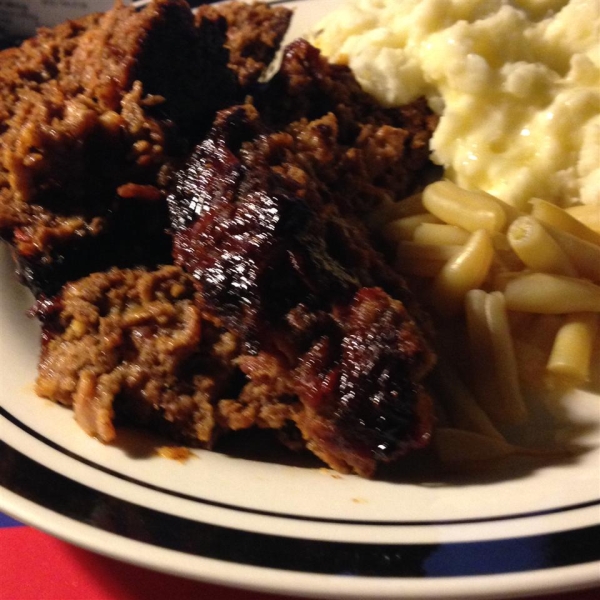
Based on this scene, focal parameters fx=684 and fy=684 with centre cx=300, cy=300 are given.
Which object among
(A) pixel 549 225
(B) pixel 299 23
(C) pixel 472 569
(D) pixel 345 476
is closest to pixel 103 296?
(D) pixel 345 476

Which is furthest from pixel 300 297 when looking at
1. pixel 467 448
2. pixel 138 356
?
pixel 467 448

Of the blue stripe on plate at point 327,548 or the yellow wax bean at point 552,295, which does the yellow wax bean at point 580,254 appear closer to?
the yellow wax bean at point 552,295

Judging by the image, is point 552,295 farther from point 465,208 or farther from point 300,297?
point 300,297

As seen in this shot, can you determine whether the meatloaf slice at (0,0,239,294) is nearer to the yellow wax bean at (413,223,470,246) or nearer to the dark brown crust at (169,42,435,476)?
the dark brown crust at (169,42,435,476)

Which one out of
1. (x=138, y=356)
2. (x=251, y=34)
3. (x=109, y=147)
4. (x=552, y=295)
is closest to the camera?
(x=138, y=356)

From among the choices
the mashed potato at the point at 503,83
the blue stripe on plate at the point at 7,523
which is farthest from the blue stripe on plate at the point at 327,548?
the mashed potato at the point at 503,83
